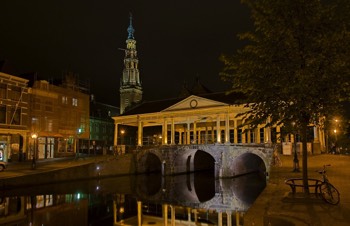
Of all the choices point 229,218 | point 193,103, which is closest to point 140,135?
point 193,103

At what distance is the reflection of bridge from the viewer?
35150mm

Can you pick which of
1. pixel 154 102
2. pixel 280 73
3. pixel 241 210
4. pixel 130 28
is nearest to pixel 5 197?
pixel 241 210

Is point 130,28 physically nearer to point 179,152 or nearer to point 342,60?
point 179,152

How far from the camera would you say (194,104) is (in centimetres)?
4169

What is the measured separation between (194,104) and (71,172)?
17.5 metres

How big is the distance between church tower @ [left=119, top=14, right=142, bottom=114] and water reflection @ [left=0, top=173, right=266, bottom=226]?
4642 cm

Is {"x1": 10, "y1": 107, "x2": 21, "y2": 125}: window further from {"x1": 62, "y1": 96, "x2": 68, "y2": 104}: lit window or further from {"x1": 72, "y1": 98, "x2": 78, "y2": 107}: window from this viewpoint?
{"x1": 72, "y1": 98, "x2": 78, "y2": 107}: window

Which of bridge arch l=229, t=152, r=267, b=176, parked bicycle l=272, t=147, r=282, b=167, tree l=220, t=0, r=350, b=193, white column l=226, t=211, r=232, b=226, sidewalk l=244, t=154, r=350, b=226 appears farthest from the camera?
bridge arch l=229, t=152, r=267, b=176

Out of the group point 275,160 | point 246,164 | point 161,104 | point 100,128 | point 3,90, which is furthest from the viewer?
point 100,128

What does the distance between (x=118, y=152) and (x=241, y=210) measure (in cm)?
2684

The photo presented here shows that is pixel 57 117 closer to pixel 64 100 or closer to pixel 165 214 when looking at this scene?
pixel 64 100

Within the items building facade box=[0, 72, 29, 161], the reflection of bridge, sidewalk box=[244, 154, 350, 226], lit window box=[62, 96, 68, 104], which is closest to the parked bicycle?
the reflection of bridge

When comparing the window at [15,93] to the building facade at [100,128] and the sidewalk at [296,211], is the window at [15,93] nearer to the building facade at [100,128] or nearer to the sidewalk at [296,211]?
the building facade at [100,128]

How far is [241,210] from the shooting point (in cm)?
2050
